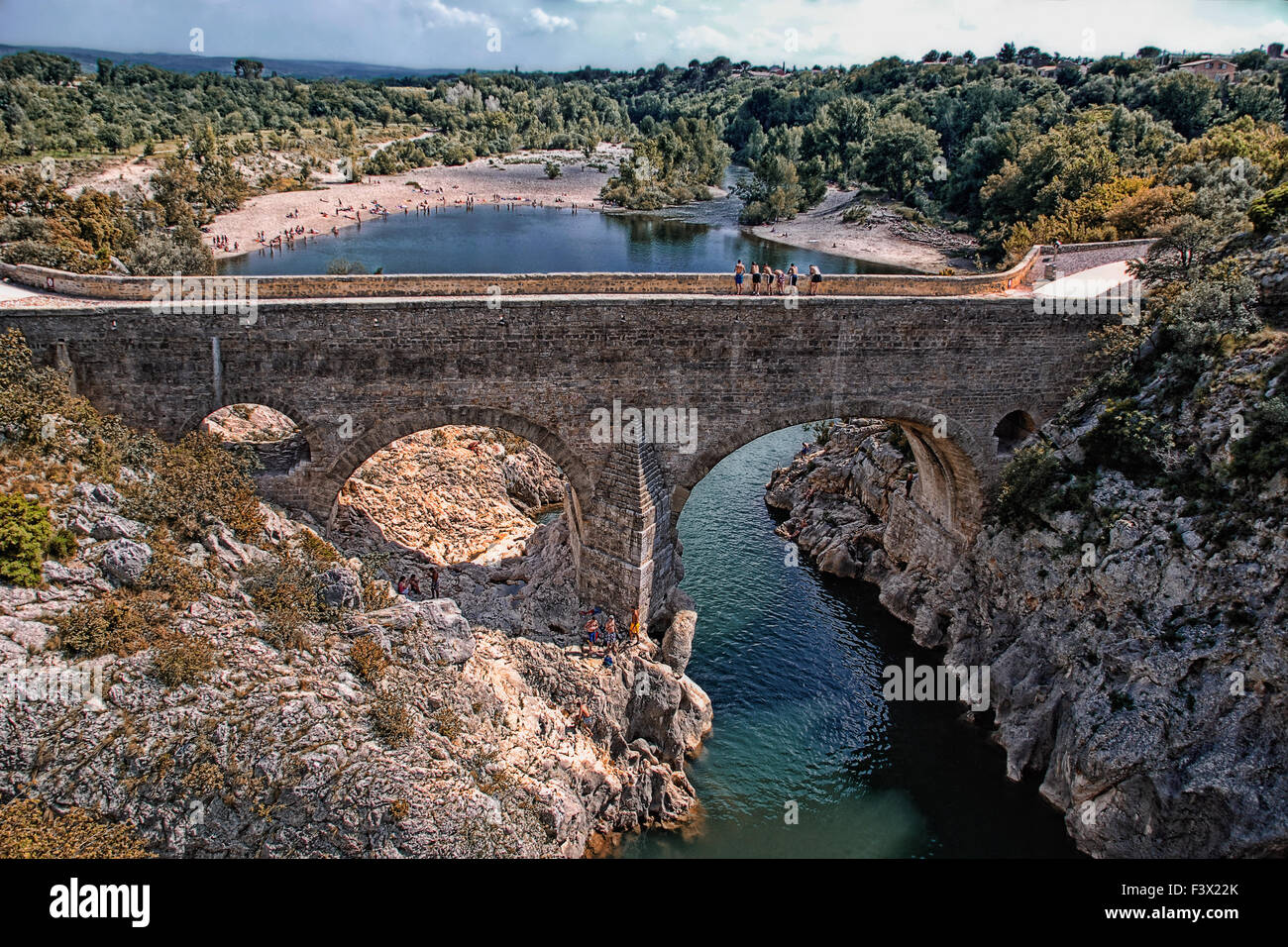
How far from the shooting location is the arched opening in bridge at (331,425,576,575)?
24016 mm

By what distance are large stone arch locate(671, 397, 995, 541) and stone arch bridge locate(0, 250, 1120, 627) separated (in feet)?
0.20

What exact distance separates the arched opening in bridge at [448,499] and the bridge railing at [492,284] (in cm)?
418

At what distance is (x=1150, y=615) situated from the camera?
19.0 m

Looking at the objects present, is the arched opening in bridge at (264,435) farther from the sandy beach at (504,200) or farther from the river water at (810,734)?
the sandy beach at (504,200)

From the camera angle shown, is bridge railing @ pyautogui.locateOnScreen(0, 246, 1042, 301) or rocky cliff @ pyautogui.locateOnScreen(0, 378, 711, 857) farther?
bridge railing @ pyautogui.locateOnScreen(0, 246, 1042, 301)

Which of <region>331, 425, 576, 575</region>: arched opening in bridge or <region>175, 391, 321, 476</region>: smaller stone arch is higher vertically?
<region>175, 391, 321, 476</region>: smaller stone arch

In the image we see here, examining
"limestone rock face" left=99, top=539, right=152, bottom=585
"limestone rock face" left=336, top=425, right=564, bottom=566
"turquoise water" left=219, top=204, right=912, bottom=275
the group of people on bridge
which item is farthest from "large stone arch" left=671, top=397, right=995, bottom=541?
"turquoise water" left=219, top=204, right=912, bottom=275

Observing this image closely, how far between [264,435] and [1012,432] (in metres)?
21.4

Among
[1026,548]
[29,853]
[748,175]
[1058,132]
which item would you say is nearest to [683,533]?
[1026,548]

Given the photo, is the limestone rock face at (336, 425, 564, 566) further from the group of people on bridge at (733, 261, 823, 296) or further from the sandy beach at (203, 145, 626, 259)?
the sandy beach at (203, 145, 626, 259)

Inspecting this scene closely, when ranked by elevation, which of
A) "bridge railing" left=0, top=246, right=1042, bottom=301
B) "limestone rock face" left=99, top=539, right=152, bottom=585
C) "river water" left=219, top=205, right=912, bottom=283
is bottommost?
"limestone rock face" left=99, top=539, right=152, bottom=585

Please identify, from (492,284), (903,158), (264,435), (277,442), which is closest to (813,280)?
(492,284)

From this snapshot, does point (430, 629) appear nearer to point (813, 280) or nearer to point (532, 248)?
point (813, 280)

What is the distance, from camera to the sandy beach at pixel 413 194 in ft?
240
